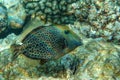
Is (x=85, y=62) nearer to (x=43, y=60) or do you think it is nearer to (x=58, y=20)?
(x=43, y=60)

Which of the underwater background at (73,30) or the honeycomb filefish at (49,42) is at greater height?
the honeycomb filefish at (49,42)

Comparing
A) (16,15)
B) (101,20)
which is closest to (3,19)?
(16,15)

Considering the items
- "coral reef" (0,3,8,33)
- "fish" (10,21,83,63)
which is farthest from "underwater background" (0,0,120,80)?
"fish" (10,21,83,63)

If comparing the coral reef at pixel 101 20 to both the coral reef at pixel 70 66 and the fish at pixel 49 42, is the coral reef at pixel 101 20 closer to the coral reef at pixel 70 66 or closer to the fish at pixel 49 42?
the coral reef at pixel 70 66

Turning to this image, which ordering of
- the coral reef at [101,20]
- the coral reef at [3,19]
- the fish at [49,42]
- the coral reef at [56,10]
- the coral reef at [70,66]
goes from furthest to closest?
1. the coral reef at [3,19]
2. the coral reef at [56,10]
3. the coral reef at [101,20]
4. the coral reef at [70,66]
5. the fish at [49,42]

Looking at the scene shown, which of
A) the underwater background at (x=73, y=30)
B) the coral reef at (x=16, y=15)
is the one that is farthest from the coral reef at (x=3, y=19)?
the coral reef at (x=16, y=15)

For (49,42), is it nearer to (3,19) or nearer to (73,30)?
(73,30)

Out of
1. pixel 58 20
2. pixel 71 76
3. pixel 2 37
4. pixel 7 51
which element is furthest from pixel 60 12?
pixel 71 76

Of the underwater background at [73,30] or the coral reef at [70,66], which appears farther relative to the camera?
the underwater background at [73,30]
